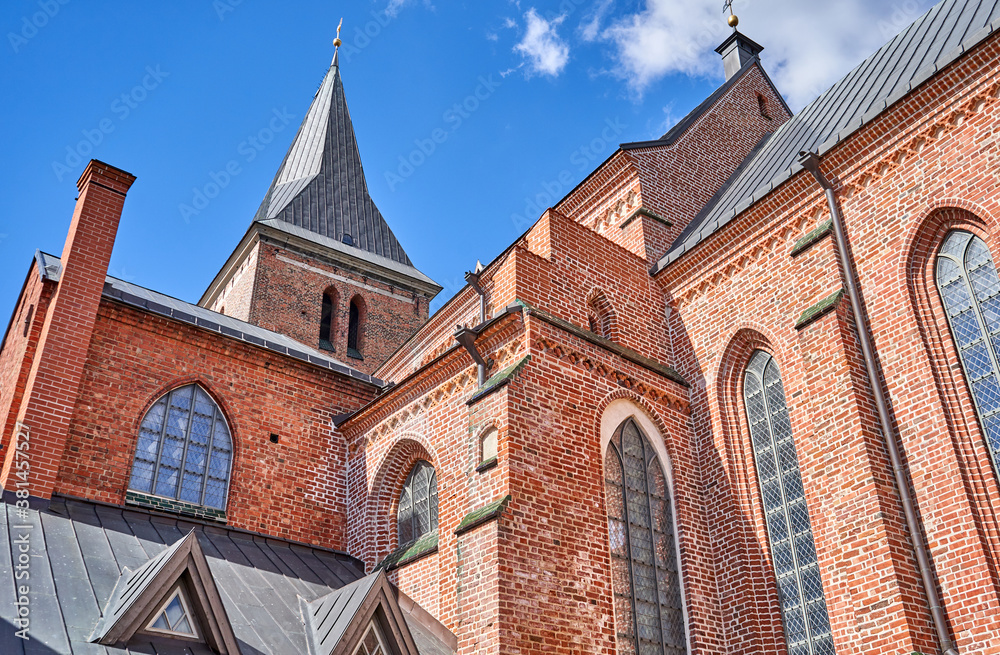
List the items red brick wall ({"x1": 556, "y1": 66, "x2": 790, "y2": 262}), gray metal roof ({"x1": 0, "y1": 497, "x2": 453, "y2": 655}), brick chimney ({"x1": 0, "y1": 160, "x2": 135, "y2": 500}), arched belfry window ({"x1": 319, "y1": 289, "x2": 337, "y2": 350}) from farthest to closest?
arched belfry window ({"x1": 319, "y1": 289, "x2": 337, "y2": 350}) → red brick wall ({"x1": 556, "y1": 66, "x2": 790, "y2": 262}) → brick chimney ({"x1": 0, "y1": 160, "x2": 135, "y2": 500}) → gray metal roof ({"x1": 0, "y1": 497, "x2": 453, "y2": 655})

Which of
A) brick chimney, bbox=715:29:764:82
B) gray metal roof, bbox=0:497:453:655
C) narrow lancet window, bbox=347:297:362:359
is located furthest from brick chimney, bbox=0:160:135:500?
brick chimney, bbox=715:29:764:82

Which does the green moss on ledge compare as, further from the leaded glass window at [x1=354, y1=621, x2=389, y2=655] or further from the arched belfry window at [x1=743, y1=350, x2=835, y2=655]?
the arched belfry window at [x1=743, y1=350, x2=835, y2=655]

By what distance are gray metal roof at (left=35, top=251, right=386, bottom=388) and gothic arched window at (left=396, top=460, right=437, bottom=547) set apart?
9.09 feet

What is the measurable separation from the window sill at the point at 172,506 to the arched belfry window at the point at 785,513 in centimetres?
826

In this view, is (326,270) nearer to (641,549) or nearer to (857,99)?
(857,99)

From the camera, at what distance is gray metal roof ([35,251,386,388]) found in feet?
41.8

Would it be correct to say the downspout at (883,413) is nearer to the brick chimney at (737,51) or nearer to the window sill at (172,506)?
the window sill at (172,506)

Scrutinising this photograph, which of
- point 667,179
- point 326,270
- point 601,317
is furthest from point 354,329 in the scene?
point 601,317

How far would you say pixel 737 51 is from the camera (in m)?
21.1

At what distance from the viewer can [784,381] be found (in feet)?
36.3

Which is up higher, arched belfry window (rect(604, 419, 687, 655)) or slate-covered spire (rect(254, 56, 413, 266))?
slate-covered spire (rect(254, 56, 413, 266))

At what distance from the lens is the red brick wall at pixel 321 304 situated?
24.0m

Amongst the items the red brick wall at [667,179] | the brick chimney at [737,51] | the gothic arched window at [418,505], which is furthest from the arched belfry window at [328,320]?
the brick chimney at [737,51]

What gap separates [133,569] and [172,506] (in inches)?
112
